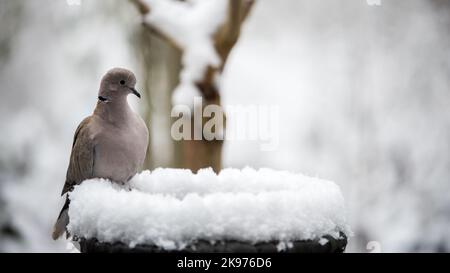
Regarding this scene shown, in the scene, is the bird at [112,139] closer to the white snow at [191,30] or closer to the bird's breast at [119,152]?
the bird's breast at [119,152]

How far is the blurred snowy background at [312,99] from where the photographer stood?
8.43 feet

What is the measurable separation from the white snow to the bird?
0.87 metres

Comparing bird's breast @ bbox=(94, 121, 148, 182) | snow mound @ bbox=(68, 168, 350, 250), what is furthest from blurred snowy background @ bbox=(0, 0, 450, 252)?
snow mound @ bbox=(68, 168, 350, 250)

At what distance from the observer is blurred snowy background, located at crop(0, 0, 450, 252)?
8.43ft

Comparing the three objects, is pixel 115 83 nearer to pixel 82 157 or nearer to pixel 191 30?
pixel 82 157

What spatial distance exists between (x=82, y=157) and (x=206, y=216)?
0.40 meters

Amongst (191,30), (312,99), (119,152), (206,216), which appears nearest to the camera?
(206,216)

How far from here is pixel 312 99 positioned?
104 inches

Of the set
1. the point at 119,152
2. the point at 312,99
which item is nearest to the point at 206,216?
the point at 119,152

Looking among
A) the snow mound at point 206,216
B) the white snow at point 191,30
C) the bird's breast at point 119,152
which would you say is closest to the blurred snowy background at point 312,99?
the white snow at point 191,30

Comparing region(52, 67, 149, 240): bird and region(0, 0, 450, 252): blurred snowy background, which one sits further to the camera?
region(0, 0, 450, 252): blurred snowy background

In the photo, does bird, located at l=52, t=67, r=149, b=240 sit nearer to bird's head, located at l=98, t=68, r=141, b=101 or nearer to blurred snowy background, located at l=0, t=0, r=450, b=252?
bird's head, located at l=98, t=68, r=141, b=101

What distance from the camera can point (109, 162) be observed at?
104 centimetres

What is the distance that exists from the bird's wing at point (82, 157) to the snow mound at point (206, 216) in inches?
6.4
